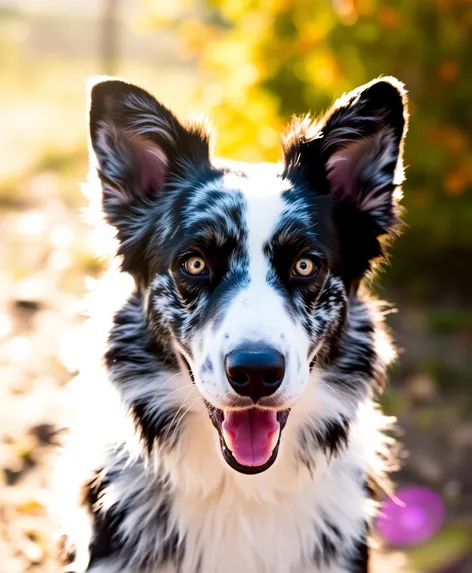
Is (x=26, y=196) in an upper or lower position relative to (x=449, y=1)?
lower

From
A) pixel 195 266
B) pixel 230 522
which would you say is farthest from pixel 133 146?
pixel 230 522

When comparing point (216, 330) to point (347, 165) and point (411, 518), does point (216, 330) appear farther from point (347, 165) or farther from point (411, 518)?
point (411, 518)

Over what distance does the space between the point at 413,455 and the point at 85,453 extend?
2.61m

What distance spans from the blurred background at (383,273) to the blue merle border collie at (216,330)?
3.75 feet

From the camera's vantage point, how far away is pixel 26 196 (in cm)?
1101

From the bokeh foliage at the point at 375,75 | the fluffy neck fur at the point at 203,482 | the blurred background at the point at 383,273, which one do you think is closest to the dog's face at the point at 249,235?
the fluffy neck fur at the point at 203,482

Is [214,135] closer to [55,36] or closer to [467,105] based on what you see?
[467,105]

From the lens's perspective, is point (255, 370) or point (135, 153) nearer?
point (255, 370)

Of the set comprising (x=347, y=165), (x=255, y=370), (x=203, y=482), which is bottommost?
(x=203, y=482)

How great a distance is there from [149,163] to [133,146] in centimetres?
14

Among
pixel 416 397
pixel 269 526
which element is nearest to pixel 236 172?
pixel 269 526

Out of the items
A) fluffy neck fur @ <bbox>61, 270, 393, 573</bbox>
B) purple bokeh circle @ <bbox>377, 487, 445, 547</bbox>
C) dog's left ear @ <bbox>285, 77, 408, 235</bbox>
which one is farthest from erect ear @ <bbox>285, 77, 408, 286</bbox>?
purple bokeh circle @ <bbox>377, 487, 445, 547</bbox>

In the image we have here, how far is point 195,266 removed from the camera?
130 inches

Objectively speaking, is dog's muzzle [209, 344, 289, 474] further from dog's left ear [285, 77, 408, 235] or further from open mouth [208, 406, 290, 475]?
dog's left ear [285, 77, 408, 235]
